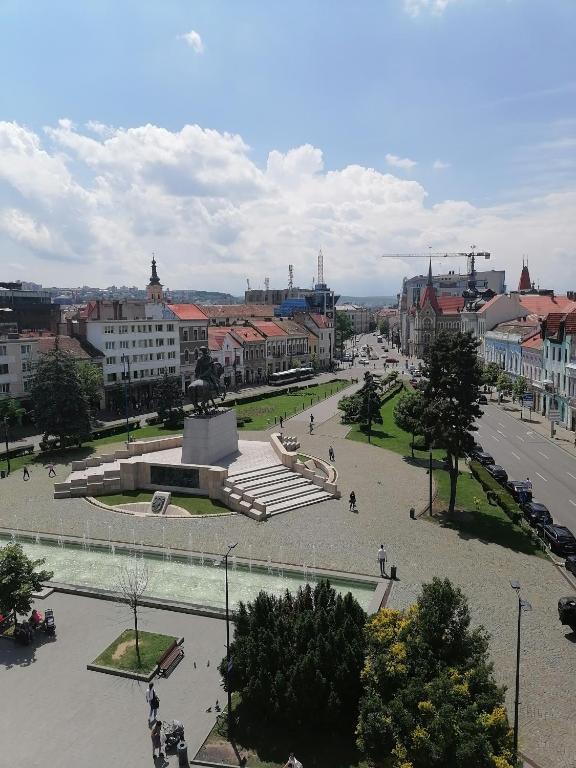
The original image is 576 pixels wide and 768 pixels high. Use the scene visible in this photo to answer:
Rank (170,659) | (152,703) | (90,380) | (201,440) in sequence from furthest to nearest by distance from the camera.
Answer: (90,380)
(201,440)
(170,659)
(152,703)

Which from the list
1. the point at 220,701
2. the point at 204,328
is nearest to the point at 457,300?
the point at 204,328

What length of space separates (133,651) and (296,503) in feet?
55.5

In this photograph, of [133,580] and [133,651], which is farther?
[133,580]

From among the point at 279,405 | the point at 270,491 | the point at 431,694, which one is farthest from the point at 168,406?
the point at 431,694

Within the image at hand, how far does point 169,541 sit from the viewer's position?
103ft

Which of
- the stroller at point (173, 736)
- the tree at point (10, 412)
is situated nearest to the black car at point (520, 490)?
the stroller at point (173, 736)

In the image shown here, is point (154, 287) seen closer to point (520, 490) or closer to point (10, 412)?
point (10, 412)

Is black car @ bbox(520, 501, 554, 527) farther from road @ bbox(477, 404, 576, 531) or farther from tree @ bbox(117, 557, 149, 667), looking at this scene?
tree @ bbox(117, 557, 149, 667)

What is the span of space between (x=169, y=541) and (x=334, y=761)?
1711 cm

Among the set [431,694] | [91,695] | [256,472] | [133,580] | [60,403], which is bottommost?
[91,695]

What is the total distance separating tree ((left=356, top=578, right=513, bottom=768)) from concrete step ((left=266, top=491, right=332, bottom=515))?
694 inches

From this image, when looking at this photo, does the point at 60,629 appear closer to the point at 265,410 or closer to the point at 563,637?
the point at 563,637

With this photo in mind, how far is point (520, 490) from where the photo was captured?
38781 mm

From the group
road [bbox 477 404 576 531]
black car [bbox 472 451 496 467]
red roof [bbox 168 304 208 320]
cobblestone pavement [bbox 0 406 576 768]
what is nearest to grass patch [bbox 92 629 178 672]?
cobblestone pavement [bbox 0 406 576 768]
